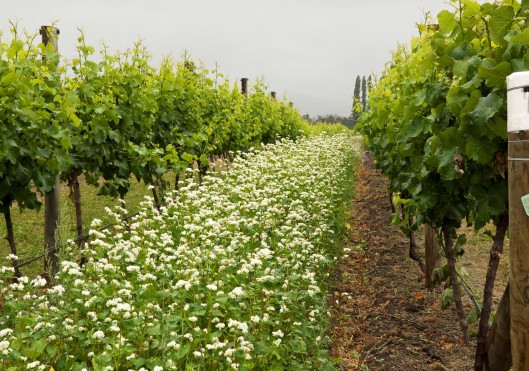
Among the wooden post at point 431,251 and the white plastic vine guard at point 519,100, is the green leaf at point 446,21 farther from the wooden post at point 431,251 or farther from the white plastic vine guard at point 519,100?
the wooden post at point 431,251

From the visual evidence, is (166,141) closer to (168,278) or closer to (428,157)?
(168,278)

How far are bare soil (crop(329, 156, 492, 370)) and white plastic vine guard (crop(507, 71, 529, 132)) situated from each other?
96.6 inches

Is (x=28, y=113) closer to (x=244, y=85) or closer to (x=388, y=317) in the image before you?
(x=388, y=317)

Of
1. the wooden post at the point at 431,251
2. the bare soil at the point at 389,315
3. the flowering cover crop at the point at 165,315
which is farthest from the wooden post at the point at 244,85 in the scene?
the flowering cover crop at the point at 165,315

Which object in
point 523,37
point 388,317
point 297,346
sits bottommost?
point 388,317

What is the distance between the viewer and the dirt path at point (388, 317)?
15.9 feet

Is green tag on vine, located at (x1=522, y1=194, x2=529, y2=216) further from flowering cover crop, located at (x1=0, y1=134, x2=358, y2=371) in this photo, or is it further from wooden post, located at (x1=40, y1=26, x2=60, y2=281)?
wooden post, located at (x1=40, y1=26, x2=60, y2=281)

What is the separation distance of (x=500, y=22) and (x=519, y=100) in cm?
120

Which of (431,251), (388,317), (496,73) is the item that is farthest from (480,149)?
(431,251)

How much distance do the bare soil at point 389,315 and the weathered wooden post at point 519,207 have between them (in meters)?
1.91

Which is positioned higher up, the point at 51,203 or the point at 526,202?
the point at 526,202

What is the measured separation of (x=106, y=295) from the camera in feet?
10.7

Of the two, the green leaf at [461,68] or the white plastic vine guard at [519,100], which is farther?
the green leaf at [461,68]

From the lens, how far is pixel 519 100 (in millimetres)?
1969
